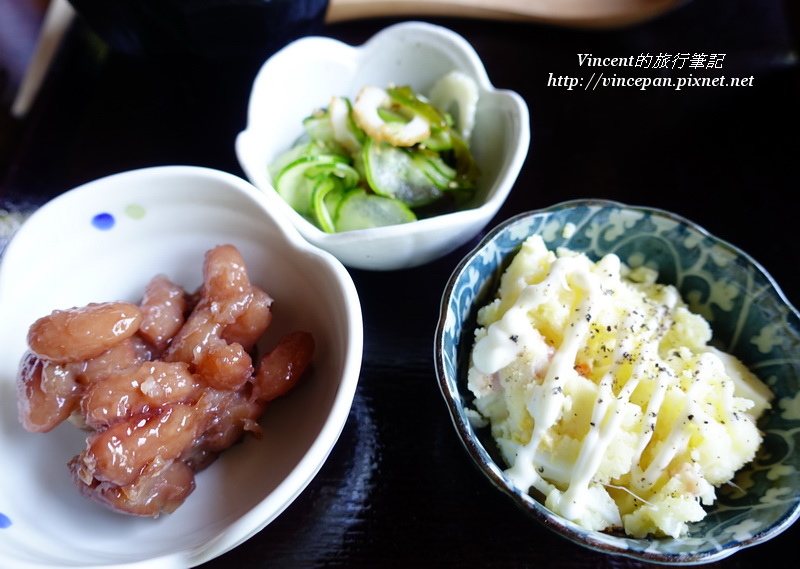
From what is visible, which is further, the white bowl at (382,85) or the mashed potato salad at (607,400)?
the white bowl at (382,85)

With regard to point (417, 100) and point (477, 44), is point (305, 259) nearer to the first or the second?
point (417, 100)

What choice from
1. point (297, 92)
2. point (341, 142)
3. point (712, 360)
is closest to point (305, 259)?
point (341, 142)

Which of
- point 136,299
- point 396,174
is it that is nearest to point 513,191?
point 396,174

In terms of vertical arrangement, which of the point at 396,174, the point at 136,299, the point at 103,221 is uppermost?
the point at 396,174

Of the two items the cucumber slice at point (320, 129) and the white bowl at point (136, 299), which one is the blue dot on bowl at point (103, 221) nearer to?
the white bowl at point (136, 299)

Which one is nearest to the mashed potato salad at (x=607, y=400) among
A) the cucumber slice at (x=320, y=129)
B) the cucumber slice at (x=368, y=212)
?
the cucumber slice at (x=368, y=212)

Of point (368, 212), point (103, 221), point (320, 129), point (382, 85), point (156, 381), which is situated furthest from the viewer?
point (382, 85)

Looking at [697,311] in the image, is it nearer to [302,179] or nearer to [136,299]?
[302,179]
